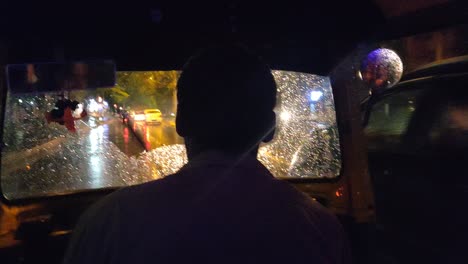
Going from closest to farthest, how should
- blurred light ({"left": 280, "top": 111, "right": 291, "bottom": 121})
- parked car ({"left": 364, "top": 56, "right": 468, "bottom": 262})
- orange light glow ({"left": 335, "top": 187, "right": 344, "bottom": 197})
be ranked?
blurred light ({"left": 280, "top": 111, "right": 291, "bottom": 121}) → orange light glow ({"left": 335, "top": 187, "right": 344, "bottom": 197}) → parked car ({"left": 364, "top": 56, "right": 468, "bottom": 262})

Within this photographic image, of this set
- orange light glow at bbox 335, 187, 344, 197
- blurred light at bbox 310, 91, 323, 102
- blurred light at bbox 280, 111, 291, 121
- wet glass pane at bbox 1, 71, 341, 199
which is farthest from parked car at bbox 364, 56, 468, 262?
wet glass pane at bbox 1, 71, 341, 199

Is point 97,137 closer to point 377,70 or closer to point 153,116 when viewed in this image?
point 153,116

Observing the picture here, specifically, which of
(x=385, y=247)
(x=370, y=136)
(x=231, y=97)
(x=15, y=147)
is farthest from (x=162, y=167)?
(x=370, y=136)

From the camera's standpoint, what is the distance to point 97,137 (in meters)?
2.67

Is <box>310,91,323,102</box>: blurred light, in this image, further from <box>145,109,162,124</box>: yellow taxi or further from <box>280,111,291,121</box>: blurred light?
<box>145,109,162,124</box>: yellow taxi

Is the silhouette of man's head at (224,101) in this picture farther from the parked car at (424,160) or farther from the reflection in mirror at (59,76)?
the parked car at (424,160)

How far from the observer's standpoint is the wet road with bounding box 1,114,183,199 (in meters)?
2.53

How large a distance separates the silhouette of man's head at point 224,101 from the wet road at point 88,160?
1217 millimetres

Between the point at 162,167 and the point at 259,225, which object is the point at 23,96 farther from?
the point at 259,225

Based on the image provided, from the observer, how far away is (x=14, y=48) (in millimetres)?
2377

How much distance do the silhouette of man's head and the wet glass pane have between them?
1076 millimetres

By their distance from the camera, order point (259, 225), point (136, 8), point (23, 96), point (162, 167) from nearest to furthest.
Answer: point (259, 225), point (136, 8), point (23, 96), point (162, 167)

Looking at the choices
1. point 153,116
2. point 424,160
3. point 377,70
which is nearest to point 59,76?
point 153,116

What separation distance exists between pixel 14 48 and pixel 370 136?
4.32 metres
